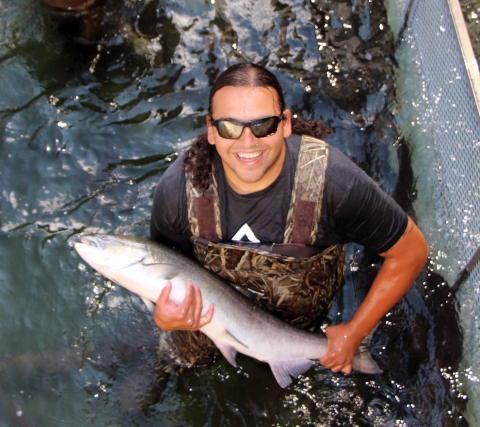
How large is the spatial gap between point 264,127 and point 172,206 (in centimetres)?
82

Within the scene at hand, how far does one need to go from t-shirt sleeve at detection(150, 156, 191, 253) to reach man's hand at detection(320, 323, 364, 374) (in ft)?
4.18

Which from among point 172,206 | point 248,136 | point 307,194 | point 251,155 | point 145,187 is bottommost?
point 145,187

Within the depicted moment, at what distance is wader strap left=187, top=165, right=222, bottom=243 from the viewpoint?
3.44 metres

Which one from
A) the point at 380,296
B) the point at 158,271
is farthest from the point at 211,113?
the point at 380,296

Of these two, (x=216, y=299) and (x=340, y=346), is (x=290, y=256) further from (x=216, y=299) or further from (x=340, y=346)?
(x=340, y=346)

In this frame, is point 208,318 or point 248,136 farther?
point 208,318

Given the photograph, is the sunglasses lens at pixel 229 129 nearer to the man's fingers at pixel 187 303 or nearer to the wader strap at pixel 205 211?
the wader strap at pixel 205 211

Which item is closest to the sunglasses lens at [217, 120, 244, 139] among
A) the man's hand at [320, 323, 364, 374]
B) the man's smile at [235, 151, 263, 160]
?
the man's smile at [235, 151, 263, 160]

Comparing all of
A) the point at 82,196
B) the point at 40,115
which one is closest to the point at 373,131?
the point at 82,196

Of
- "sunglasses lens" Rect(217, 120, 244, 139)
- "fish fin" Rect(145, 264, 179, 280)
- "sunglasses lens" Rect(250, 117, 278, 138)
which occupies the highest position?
"sunglasses lens" Rect(250, 117, 278, 138)

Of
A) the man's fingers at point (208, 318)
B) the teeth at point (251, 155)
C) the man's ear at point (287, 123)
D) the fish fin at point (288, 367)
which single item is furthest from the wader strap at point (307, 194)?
the fish fin at point (288, 367)

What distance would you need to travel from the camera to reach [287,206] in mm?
3471

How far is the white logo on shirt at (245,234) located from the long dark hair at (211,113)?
1.28 feet

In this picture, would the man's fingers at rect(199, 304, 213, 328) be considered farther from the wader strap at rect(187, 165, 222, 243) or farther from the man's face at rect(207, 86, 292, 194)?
the man's face at rect(207, 86, 292, 194)
